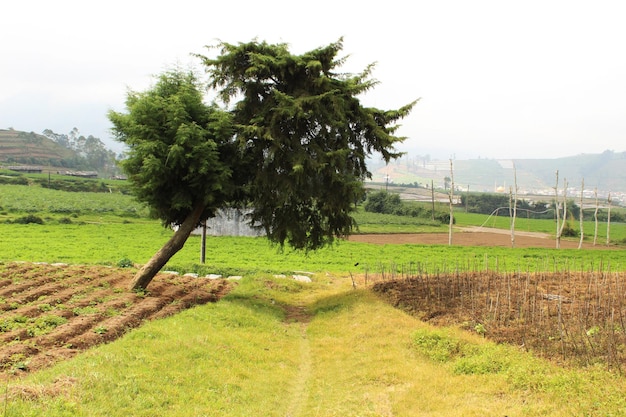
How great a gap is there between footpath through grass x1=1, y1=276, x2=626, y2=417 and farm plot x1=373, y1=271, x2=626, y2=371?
0.66 metres

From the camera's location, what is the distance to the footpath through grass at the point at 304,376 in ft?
21.7

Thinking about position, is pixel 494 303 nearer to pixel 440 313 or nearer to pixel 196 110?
pixel 440 313

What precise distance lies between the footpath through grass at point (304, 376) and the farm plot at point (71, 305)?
0.74m

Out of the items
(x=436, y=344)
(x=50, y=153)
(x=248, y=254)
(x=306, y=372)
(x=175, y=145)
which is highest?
(x=50, y=153)

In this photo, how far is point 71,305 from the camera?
1191cm

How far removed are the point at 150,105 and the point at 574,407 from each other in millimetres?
12609

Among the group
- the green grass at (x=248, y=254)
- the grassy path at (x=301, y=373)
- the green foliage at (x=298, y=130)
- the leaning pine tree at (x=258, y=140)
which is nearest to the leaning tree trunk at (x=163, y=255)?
the leaning pine tree at (x=258, y=140)

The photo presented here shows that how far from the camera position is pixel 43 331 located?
9.70 m

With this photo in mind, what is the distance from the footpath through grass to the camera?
6602 mm

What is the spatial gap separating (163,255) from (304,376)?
6.93m

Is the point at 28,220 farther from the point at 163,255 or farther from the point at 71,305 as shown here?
the point at 71,305

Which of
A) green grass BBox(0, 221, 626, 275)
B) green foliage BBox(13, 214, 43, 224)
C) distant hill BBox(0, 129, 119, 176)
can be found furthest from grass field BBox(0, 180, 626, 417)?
distant hill BBox(0, 129, 119, 176)

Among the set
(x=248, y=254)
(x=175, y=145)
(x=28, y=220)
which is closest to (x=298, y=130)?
(x=175, y=145)

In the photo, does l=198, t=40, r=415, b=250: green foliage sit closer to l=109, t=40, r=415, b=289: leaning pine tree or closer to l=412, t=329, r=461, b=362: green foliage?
l=109, t=40, r=415, b=289: leaning pine tree
